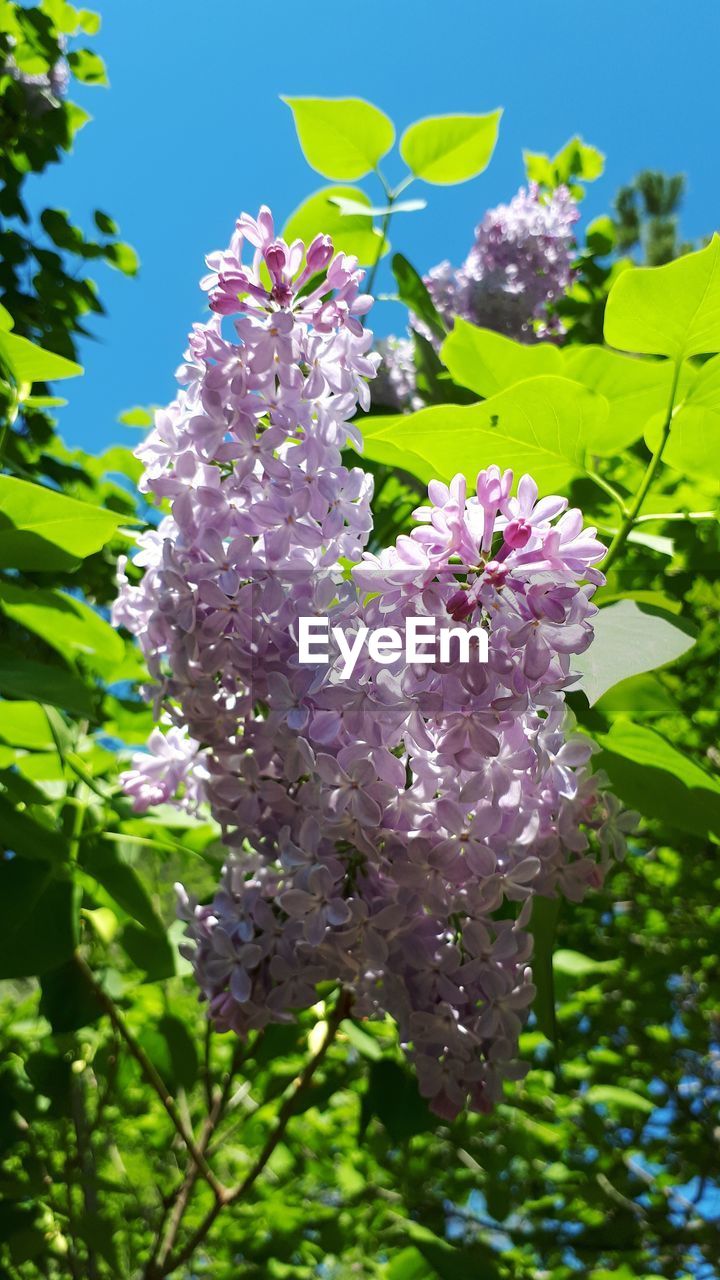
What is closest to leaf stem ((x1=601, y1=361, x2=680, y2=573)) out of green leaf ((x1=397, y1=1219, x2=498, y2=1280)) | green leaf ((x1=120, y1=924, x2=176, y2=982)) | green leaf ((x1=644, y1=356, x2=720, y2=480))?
green leaf ((x1=644, y1=356, x2=720, y2=480))

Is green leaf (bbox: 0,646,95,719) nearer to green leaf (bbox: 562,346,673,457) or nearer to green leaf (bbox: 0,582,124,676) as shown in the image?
green leaf (bbox: 0,582,124,676)

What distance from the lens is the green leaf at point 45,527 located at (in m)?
0.92

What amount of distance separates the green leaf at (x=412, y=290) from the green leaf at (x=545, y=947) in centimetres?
72

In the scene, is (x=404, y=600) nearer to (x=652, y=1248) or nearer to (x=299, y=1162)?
(x=299, y=1162)

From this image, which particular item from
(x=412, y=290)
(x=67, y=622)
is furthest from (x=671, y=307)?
(x=67, y=622)

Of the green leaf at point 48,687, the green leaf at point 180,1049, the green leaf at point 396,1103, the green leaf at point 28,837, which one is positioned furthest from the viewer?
the green leaf at point 180,1049

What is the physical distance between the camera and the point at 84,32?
315 centimetres

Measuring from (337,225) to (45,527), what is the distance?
580 mm

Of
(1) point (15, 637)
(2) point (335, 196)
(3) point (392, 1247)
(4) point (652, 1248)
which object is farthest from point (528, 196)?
(4) point (652, 1248)

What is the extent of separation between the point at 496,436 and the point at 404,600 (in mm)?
243

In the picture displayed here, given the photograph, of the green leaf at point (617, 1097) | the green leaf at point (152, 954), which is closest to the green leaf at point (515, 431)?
the green leaf at point (152, 954)

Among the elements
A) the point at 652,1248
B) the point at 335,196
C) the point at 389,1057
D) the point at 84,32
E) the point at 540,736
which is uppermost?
the point at 84,32

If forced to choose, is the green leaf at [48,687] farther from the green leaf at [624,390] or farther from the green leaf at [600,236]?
the green leaf at [600,236]

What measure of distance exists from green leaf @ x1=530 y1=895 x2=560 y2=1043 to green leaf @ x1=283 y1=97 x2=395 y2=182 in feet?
3.04
